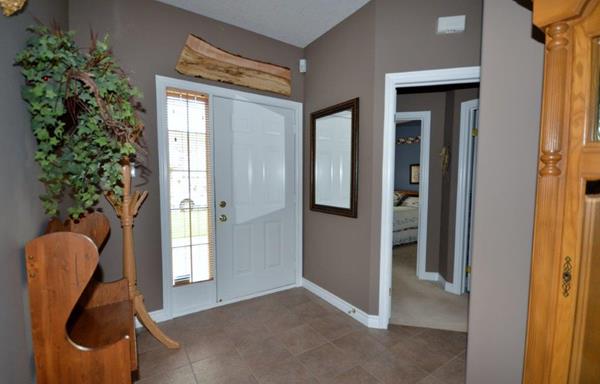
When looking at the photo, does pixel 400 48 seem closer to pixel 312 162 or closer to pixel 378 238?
pixel 312 162

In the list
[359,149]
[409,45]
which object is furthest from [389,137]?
[409,45]

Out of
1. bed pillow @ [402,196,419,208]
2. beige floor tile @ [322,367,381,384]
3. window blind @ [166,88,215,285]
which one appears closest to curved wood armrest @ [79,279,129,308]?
window blind @ [166,88,215,285]

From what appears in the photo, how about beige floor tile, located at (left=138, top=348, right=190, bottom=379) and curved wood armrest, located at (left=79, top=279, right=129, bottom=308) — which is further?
beige floor tile, located at (left=138, top=348, right=190, bottom=379)

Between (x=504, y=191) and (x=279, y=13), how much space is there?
90.8 inches

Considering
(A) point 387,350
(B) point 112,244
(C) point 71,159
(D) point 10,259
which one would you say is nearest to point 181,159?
(B) point 112,244

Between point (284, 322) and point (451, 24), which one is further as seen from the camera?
point (284, 322)

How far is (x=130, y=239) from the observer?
193cm

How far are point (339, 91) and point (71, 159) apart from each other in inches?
85.2

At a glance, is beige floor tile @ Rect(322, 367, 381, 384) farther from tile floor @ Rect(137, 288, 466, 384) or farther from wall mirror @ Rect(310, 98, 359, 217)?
wall mirror @ Rect(310, 98, 359, 217)

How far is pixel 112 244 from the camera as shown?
86.8 inches

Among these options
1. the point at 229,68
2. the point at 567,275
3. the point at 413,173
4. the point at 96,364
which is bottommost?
the point at 96,364

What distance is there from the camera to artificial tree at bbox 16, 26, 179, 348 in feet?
3.56

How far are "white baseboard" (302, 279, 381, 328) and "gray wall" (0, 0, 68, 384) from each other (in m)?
2.18

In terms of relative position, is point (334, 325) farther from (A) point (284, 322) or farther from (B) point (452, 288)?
(B) point (452, 288)
